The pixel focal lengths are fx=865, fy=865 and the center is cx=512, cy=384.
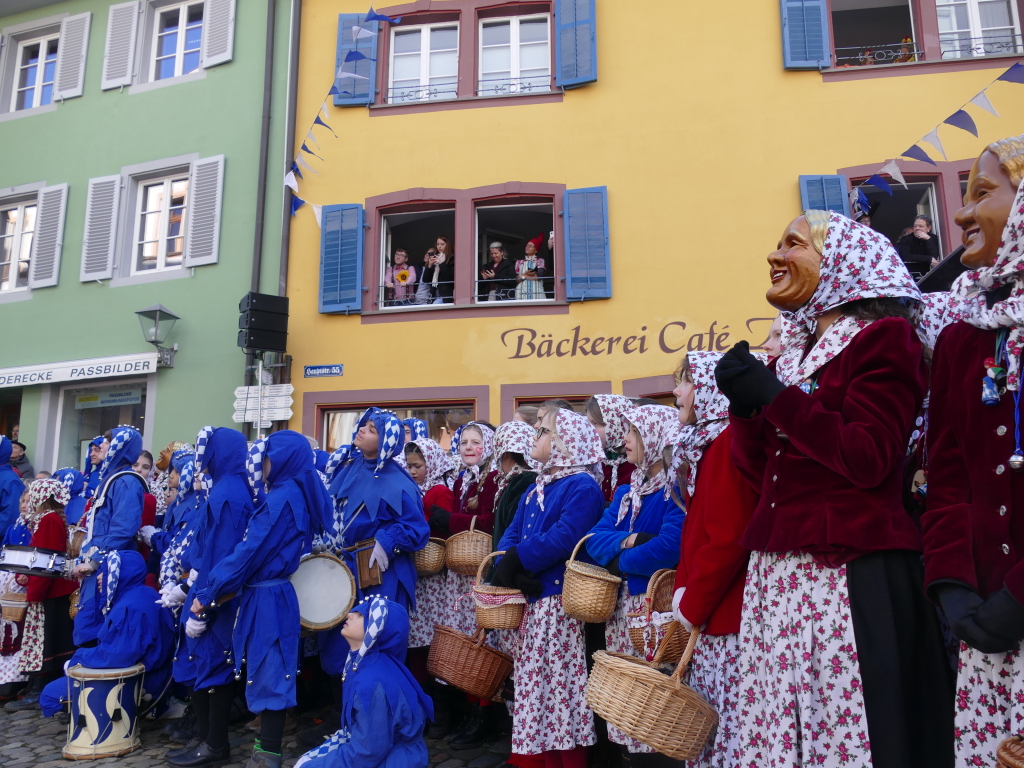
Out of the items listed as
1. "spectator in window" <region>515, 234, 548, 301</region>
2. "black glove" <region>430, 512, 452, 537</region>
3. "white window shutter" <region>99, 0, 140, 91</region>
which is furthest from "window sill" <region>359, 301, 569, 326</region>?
"white window shutter" <region>99, 0, 140, 91</region>

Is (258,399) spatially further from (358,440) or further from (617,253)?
(358,440)

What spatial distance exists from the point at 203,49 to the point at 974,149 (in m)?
10.8

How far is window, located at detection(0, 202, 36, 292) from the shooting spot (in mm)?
13781

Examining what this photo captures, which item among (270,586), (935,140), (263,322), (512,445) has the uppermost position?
(935,140)

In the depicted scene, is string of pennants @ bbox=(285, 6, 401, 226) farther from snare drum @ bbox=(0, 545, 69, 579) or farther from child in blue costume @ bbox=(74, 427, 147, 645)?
snare drum @ bbox=(0, 545, 69, 579)

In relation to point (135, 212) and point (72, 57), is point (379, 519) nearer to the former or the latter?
point (135, 212)

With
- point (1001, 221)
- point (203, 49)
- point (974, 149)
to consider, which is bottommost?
point (1001, 221)

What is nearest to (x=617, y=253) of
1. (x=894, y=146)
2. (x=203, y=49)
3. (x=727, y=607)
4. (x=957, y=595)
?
(x=894, y=146)

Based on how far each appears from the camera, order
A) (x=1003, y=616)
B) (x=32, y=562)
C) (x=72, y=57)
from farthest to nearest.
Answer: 1. (x=72, y=57)
2. (x=32, y=562)
3. (x=1003, y=616)

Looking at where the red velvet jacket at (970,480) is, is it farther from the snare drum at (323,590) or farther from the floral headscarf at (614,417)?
the snare drum at (323,590)

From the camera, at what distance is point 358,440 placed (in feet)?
19.3

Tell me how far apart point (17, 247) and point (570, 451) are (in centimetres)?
1253

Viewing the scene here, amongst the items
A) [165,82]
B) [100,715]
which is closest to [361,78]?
[165,82]

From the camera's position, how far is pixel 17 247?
1386cm
